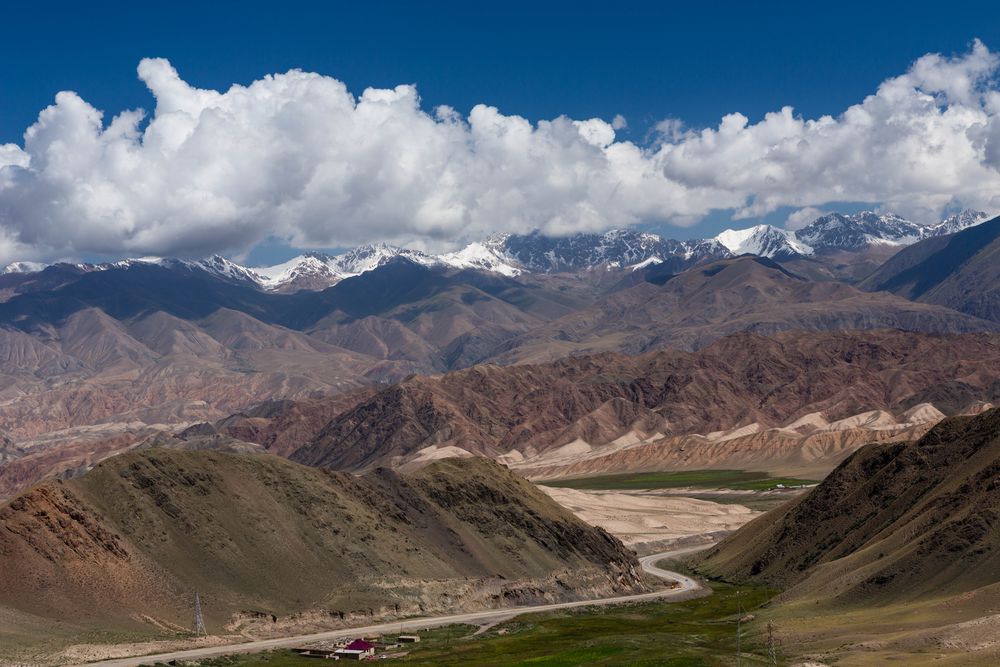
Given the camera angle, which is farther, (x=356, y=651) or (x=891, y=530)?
(x=891, y=530)

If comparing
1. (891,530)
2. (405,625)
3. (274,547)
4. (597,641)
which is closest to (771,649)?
(597,641)

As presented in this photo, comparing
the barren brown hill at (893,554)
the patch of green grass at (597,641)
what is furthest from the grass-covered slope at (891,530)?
the patch of green grass at (597,641)

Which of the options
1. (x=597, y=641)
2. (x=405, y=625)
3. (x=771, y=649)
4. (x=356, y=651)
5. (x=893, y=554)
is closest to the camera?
(x=771, y=649)

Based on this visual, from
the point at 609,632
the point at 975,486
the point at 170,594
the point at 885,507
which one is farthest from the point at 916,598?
the point at 170,594

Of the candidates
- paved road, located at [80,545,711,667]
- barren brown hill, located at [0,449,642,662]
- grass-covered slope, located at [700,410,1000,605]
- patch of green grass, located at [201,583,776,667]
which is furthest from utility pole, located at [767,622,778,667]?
barren brown hill, located at [0,449,642,662]

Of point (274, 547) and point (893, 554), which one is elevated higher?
point (274, 547)

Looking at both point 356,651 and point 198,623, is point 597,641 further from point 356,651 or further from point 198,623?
point 198,623

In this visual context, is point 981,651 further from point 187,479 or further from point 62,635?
point 187,479

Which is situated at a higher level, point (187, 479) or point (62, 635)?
point (187, 479)
